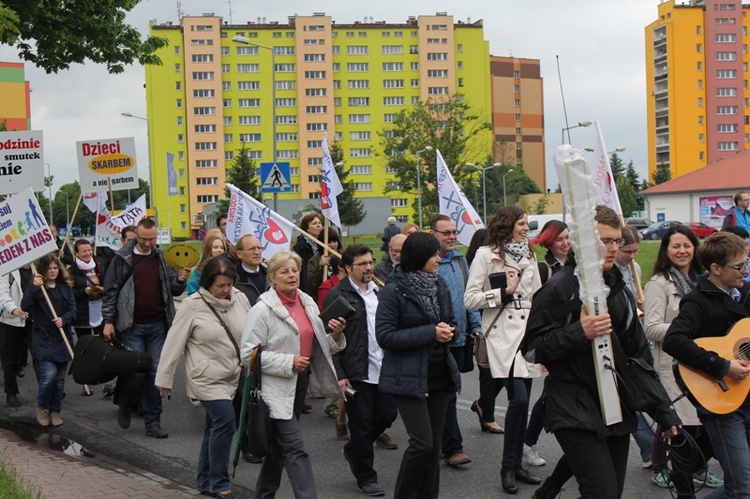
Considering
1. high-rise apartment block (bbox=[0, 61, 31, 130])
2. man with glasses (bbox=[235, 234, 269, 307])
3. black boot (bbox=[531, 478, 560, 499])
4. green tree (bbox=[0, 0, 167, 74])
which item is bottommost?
black boot (bbox=[531, 478, 560, 499])

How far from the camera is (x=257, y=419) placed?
559 centimetres

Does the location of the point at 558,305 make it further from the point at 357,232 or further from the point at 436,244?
the point at 357,232

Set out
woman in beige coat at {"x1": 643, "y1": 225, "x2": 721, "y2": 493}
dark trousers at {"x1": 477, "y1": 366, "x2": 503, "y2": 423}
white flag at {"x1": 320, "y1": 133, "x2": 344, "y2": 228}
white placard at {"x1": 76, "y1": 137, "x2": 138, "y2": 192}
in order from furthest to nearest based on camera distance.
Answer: white placard at {"x1": 76, "y1": 137, "x2": 138, "y2": 192}
white flag at {"x1": 320, "y1": 133, "x2": 344, "y2": 228}
dark trousers at {"x1": 477, "y1": 366, "x2": 503, "y2": 423}
woman in beige coat at {"x1": 643, "y1": 225, "x2": 721, "y2": 493}

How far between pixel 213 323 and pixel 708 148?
112654 millimetres

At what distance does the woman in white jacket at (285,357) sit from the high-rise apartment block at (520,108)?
12794 centimetres

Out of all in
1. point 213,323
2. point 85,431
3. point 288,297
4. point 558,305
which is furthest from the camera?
point 85,431

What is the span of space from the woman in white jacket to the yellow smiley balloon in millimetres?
4075

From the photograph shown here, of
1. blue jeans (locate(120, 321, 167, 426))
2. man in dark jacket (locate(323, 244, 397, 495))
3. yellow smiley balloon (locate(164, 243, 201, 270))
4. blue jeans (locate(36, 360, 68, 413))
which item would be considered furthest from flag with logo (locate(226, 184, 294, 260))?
man in dark jacket (locate(323, 244, 397, 495))

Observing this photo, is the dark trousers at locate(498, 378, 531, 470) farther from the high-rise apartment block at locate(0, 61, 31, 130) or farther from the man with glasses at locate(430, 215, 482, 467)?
the high-rise apartment block at locate(0, 61, 31, 130)

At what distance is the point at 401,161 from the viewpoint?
73.2 meters

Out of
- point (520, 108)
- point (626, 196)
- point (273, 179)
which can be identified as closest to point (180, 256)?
point (273, 179)

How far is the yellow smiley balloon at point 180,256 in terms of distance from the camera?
9.96m

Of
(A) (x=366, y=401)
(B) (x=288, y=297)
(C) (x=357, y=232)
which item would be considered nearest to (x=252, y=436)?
(B) (x=288, y=297)

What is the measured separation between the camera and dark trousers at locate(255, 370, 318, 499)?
570 centimetres
